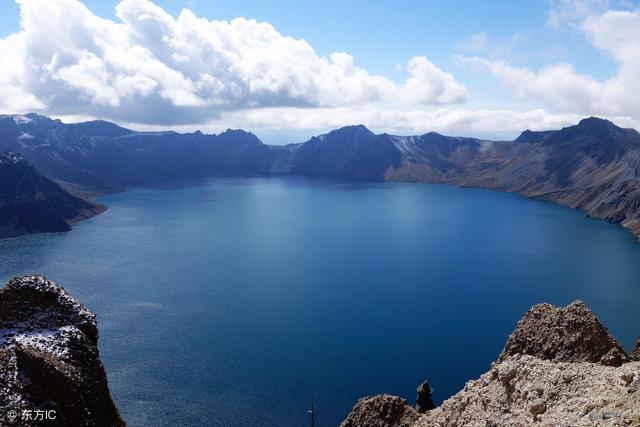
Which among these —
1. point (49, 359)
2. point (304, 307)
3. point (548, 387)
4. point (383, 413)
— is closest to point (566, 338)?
point (548, 387)

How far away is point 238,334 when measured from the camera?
9650 centimetres

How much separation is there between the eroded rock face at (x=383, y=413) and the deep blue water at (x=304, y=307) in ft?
92.1

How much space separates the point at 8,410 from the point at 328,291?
102 meters

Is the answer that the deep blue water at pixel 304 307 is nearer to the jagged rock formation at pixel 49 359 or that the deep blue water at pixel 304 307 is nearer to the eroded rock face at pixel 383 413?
the eroded rock face at pixel 383 413

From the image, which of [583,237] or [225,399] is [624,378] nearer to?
[225,399]

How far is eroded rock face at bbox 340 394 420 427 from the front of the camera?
38.7 m

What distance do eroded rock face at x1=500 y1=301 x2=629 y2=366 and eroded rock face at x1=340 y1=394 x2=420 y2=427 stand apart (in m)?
8.31

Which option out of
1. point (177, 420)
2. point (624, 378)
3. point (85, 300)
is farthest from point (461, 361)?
point (85, 300)

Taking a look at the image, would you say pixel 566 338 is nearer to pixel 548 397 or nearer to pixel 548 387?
pixel 548 387

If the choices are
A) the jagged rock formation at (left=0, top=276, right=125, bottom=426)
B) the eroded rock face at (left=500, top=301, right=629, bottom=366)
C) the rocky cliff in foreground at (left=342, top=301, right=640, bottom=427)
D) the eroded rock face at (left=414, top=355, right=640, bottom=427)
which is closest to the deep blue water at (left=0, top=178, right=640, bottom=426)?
the rocky cliff in foreground at (left=342, top=301, right=640, bottom=427)

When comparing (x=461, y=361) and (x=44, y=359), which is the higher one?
(x=44, y=359)

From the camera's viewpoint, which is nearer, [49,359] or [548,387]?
[548,387]

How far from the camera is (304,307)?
4397 inches

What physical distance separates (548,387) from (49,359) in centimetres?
2587
